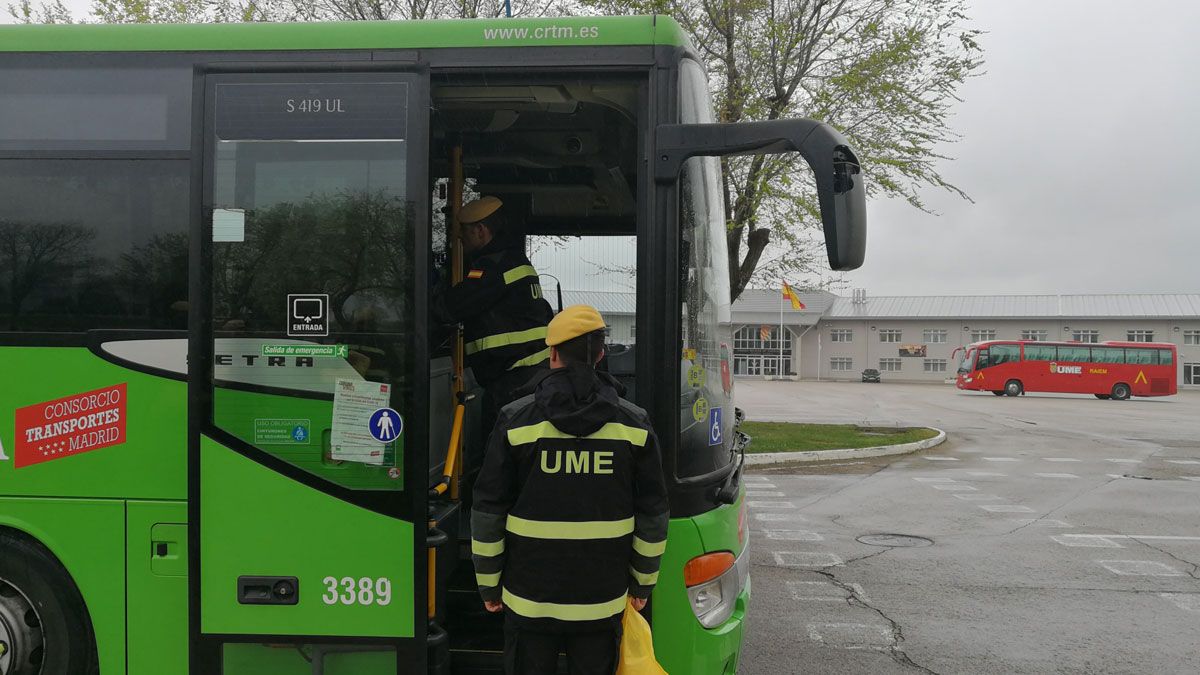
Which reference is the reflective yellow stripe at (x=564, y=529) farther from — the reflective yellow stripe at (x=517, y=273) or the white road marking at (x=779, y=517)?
the white road marking at (x=779, y=517)

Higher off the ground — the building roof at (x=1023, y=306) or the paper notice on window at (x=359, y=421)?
the building roof at (x=1023, y=306)

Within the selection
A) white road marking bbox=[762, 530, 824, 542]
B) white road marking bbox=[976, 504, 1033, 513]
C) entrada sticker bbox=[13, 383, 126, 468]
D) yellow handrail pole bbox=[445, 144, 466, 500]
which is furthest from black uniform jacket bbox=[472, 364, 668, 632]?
white road marking bbox=[976, 504, 1033, 513]

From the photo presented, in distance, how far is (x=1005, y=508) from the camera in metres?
11.0

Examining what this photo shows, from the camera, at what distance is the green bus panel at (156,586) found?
354 cm

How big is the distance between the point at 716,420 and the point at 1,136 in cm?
322

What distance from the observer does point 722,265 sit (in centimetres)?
426

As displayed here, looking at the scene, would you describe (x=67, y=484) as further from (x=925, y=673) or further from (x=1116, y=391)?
(x=1116, y=391)

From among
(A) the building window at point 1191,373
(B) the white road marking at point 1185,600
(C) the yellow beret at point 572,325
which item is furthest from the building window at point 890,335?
(C) the yellow beret at point 572,325

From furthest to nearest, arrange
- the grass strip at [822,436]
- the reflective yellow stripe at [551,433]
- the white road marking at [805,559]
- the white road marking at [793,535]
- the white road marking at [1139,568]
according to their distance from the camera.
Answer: the grass strip at [822,436]
the white road marking at [793,535]
the white road marking at [805,559]
the white road marking at [1139,568]
the reflective yellow stripe at [551,433]

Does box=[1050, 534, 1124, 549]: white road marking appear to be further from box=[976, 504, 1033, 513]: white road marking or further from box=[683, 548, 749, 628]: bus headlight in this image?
box=[683, 548, 749, 628]: bus headlight

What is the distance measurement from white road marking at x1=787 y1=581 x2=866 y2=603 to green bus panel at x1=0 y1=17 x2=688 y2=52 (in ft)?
15.3

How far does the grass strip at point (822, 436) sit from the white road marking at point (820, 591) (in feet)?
28.8

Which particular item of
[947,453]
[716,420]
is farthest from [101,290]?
[947,453]

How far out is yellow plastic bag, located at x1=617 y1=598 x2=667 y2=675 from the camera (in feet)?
9.87
